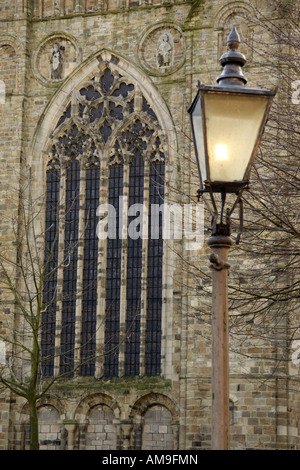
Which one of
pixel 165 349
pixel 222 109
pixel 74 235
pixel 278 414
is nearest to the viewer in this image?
pixel 222 109

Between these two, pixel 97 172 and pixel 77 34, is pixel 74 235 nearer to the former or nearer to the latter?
pixel 97 172

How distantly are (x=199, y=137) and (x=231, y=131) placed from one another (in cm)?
23

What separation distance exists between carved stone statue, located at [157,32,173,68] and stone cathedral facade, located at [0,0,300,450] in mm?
30

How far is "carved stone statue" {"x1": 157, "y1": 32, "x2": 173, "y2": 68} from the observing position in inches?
987

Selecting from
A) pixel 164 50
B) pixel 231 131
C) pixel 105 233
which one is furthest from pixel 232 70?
pixel 164 50

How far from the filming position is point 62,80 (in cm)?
2581

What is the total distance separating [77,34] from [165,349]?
28.7 ft

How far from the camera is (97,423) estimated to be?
78.5 feet

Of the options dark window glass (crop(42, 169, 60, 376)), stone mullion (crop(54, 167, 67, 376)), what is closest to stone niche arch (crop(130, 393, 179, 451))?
stone mullion (crop(54, 167, 67, 376))

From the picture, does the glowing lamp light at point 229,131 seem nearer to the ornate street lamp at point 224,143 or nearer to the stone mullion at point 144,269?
the ornate street lamp at point 224,143

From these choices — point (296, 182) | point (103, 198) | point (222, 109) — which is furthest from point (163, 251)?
point (222, 109)

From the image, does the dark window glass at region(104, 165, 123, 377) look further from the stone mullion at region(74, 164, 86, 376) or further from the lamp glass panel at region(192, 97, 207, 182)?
the lamp glass panel at region(192, 97, 207, 182)

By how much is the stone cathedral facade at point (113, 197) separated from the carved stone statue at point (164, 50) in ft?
0.10

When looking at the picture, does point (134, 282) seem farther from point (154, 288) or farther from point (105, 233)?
point (105, 233)
